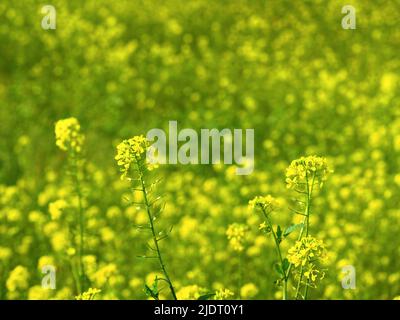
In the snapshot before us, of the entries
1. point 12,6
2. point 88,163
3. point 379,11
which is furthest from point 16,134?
point 379,11

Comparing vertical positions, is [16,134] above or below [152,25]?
below

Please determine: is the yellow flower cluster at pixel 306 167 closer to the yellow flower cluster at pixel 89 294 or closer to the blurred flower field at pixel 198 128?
the blurred flower field at pixel 198 128

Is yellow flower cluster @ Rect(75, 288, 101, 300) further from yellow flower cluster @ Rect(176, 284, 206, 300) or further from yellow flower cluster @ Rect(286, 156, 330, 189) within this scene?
yellow flower cluster @ Rect(286, 156, 330, 189)

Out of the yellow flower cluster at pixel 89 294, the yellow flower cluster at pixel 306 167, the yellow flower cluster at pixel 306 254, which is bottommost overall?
the yellow flower cluster at pixel 89 294

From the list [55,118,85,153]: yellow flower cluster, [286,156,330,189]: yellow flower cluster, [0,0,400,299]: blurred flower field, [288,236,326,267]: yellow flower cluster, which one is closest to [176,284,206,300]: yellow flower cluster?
[0,0,400,299]: blurred flower field

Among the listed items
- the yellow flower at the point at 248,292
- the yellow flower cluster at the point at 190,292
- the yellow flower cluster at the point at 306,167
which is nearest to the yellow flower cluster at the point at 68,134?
the yellow flower cluster at the point at 190,292

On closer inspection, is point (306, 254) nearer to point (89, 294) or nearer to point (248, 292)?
point (89, 294)

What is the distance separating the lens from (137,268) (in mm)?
4031

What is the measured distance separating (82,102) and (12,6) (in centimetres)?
269

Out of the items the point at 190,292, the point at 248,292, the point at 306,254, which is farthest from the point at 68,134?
the point at 306,254

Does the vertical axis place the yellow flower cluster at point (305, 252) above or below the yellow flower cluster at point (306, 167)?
below

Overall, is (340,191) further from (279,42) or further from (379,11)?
(379,11)

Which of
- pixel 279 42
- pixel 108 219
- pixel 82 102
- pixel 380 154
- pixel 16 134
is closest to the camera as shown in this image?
pixel 108 219

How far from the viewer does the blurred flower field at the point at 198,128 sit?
12.4 feet
